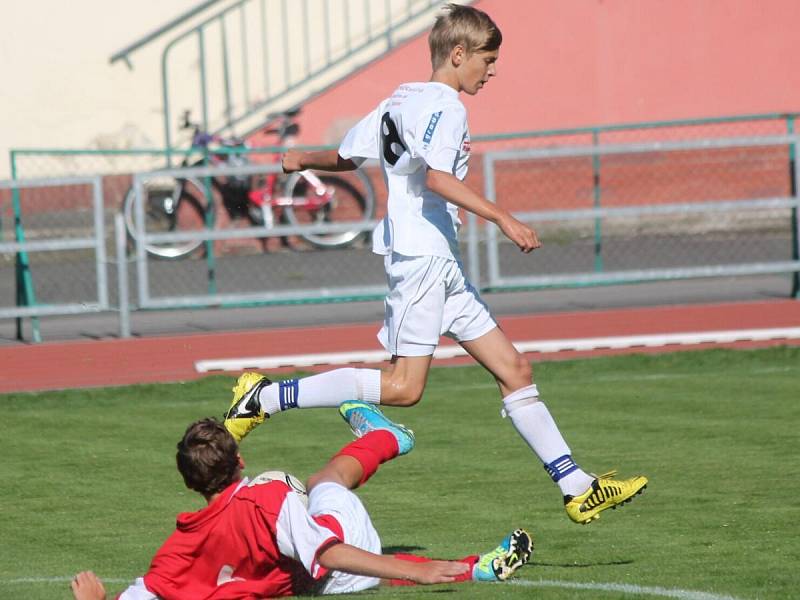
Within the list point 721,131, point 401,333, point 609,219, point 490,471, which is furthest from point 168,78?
point 401,333

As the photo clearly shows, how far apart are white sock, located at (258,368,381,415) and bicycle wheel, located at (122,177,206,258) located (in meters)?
8.17

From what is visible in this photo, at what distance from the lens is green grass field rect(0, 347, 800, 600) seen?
6098 mm

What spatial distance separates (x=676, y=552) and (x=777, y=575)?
22.9 inches

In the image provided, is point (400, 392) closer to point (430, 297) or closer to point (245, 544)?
point (430, 297)

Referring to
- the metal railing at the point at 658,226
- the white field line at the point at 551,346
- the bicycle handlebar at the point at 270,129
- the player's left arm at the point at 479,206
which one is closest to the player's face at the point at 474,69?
the player's left arm at the point at 479,206

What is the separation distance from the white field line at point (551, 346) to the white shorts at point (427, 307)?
19.6 ft

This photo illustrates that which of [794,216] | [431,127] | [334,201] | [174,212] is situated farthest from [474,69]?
[334,201]

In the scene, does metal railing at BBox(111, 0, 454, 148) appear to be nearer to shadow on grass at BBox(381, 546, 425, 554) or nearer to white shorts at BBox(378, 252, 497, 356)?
white shorts at BBox(378, 252, 497, 356)

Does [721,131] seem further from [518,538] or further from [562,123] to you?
[518,538]

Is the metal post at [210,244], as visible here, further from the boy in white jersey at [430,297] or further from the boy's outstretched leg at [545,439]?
the boy's outstretched leg at [545,439]

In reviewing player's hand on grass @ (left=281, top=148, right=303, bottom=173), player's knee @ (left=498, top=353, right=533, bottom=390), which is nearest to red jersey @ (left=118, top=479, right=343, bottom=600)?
player's knee @ (left=498, top=353, right=533, bottom=390)

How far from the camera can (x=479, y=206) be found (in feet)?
19.9

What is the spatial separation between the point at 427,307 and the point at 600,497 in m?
1.00

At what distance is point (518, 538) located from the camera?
5.67 meters
